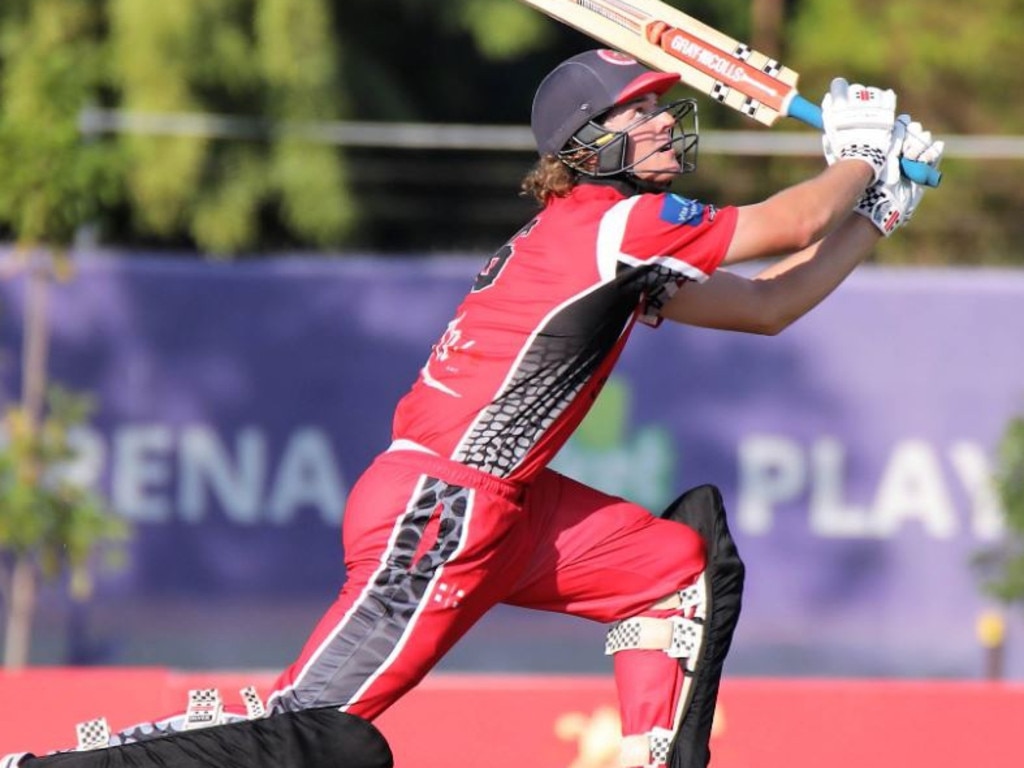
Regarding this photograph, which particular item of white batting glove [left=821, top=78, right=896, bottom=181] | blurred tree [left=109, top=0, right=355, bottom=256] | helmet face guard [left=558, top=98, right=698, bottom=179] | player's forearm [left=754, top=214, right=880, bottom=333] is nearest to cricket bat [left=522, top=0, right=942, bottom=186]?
white batting glove [left=821, top=78, right=896, bottom=181]

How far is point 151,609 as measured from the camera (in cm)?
959

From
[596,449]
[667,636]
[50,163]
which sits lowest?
[667,636]

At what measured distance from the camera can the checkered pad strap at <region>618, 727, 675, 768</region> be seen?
4668 millimetres

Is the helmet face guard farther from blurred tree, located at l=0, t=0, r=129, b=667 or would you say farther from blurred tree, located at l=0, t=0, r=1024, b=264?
blurred tree, located at l=0, t=0, r=1024, b=264

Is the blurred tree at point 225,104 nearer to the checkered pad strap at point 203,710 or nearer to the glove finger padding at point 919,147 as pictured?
the glove finger padding at point 919,147

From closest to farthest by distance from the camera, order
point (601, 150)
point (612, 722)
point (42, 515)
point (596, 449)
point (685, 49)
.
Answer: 1. point (601, 150)
2. point (685, 49)
3. point (612, 722)
4. point (42, 515)
5. point (596, 449)

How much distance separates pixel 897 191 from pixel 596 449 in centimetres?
484

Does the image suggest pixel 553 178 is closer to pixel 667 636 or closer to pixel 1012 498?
pixel 667 636

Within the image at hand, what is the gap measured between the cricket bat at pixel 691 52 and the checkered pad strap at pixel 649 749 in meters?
1.58

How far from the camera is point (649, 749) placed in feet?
15.4

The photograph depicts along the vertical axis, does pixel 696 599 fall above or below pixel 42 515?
below

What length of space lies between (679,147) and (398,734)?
2134mm

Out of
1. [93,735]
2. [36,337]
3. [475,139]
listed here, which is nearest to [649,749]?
[93,735]

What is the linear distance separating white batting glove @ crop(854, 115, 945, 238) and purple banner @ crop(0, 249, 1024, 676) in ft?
15.4
